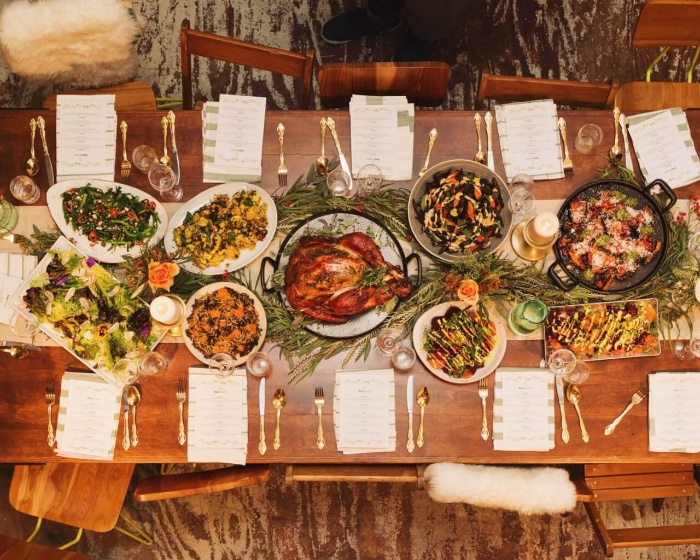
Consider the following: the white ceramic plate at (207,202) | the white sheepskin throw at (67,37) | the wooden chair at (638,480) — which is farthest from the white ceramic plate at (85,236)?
the wooden chair at (638,480)

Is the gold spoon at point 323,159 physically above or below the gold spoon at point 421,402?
above

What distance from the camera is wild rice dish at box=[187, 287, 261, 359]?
80.4 inches

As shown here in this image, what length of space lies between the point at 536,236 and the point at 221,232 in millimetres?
1157

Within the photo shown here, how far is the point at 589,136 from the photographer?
2.16 meters

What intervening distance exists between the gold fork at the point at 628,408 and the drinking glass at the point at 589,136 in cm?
95

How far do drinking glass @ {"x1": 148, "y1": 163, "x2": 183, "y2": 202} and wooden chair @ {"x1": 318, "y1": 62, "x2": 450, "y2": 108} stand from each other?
0.70m

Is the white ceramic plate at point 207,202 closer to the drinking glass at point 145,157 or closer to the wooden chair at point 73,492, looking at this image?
the drinking glass at point 145,157

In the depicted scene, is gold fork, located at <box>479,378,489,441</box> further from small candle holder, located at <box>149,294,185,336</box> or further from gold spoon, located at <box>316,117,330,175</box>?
small candle holder, located at <box>149,294,185,336</box>

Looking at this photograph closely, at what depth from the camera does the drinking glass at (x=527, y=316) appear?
6.54ft

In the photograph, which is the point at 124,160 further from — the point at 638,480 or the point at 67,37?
the point at 638,480

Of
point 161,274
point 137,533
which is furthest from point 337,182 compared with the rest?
point 137,533

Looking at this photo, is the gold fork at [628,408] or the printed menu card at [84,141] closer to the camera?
the gold fork at [628,408]

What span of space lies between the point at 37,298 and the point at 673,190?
246 cm

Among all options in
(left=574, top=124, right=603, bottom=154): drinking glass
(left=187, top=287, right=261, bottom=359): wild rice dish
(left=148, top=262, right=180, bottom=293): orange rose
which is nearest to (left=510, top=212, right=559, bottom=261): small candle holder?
(left=574, top=124, right=603, bottom=154): drinking glass
